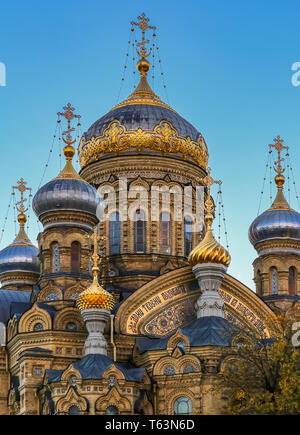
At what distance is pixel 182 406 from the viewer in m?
24.6

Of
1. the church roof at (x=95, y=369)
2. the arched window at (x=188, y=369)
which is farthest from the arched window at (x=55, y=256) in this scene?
the arched window at (x=188, y=369)

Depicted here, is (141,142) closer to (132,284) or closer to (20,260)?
(132,284)

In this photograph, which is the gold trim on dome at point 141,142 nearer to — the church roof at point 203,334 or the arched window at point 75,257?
the arched window at point 75,257

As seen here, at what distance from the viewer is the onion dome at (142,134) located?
31.4 metres

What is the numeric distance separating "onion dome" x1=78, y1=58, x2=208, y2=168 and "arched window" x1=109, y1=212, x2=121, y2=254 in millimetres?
2015

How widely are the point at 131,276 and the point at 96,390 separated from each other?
595 centimetres

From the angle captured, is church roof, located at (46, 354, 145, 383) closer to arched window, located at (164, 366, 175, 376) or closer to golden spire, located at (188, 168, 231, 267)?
arched window, located at (164, 366, 175, 376)

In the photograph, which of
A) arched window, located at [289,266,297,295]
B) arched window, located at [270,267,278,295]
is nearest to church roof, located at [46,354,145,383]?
arched window, located at [270,267,278,295]

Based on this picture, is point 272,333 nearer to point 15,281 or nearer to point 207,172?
point 207,172

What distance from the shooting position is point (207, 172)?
32688 mm

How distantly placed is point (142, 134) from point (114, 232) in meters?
3.11

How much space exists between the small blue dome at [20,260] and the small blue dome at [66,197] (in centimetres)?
634

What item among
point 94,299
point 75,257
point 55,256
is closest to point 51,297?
point 55,256
